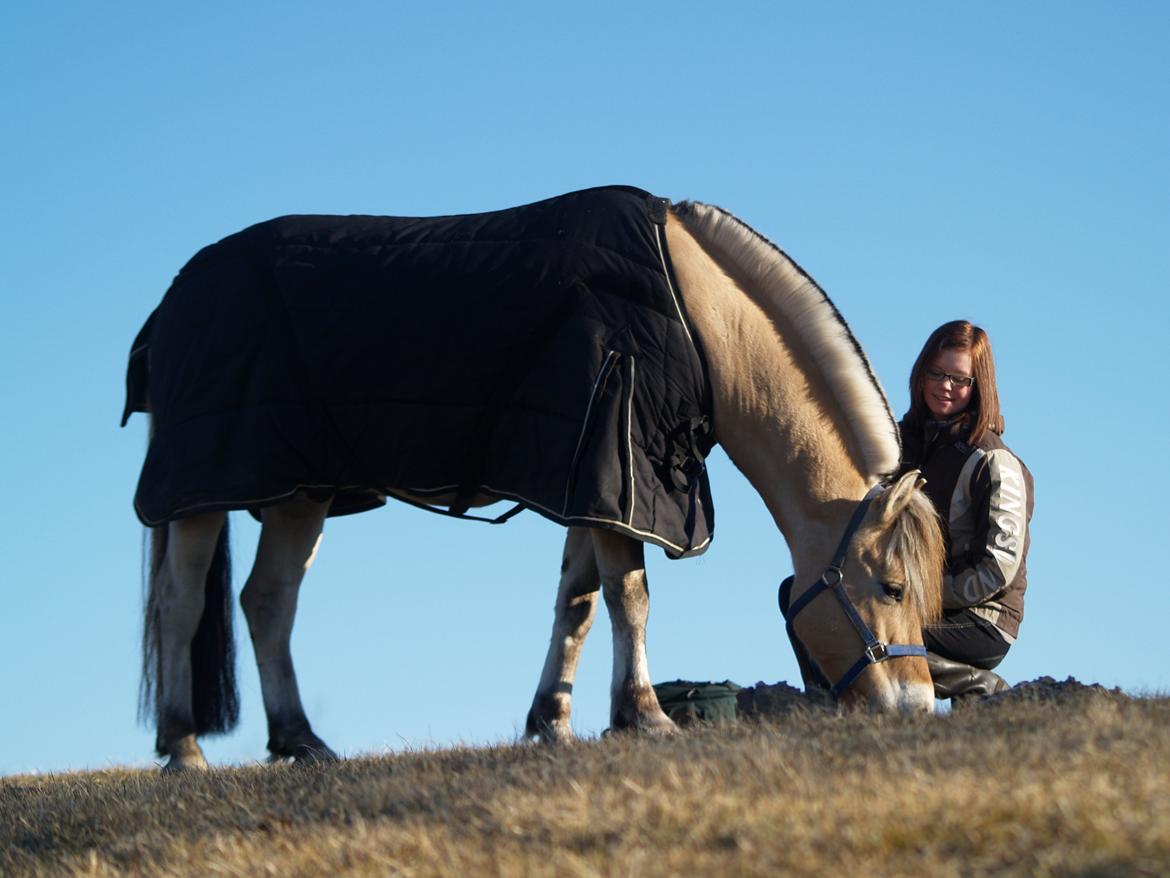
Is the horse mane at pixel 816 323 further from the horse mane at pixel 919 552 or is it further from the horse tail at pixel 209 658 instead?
the horse tail at pixel 209 658

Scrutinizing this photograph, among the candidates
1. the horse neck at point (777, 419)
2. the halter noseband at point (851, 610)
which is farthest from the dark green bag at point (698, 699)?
the horse neck at point (777, 419)

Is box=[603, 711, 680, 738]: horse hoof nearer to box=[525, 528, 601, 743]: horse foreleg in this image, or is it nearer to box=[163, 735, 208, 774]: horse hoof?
box=[525, 528, 601, 743]: horse foreleg

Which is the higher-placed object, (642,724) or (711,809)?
(642,724)

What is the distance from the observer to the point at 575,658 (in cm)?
693

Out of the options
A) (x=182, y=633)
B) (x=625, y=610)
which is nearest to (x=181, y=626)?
(x=182, y=633)

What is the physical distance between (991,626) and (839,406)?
1212 millimetres

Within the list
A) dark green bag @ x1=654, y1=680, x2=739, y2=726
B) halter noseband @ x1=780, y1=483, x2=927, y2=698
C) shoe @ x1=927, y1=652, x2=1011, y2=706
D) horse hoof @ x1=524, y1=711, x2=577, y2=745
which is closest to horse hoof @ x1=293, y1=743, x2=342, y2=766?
horse hoof @ x1=524, y1=711, x2=577, y2=745

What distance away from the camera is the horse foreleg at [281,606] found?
7102 mm

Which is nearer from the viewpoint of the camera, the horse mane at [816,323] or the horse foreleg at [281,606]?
the horse mane at [816,323]

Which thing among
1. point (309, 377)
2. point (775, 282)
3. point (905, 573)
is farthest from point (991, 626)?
point (309, 377)

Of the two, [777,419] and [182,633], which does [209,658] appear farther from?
[777,419]

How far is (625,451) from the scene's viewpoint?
243 inches

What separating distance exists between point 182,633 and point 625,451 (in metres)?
2.50

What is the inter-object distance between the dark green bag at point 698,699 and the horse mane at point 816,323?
1.26 m
